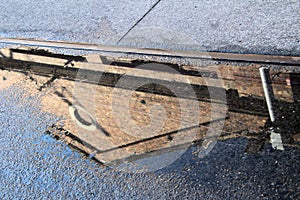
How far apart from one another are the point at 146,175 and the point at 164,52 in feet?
5.80

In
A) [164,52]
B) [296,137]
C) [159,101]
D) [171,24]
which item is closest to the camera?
[296,137]

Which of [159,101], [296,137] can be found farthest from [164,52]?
[296,137]

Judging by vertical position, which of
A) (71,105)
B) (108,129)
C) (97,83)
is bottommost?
(108,129)

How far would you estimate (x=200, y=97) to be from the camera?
135 inches

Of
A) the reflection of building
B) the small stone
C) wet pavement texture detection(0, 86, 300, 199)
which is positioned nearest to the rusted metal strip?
the reflection of building

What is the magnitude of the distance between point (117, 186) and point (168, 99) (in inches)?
44.2

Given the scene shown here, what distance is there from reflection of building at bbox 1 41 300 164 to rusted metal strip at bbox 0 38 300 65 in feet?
0.07

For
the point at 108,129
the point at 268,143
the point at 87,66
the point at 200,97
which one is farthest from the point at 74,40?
the point at 268,143

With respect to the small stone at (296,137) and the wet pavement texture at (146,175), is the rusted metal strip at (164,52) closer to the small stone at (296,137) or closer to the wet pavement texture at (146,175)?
the small stone at (296,137)

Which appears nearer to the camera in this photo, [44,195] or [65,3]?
[44,195]

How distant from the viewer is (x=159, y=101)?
3.50m

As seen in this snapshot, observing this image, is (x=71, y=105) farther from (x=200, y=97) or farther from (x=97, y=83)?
(x=200, y=97)

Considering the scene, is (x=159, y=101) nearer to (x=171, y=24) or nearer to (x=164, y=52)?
(x=164, y=52)

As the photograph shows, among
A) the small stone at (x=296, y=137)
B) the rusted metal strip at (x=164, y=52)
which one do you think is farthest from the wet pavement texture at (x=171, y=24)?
the small stone at (x=296, y=137)
